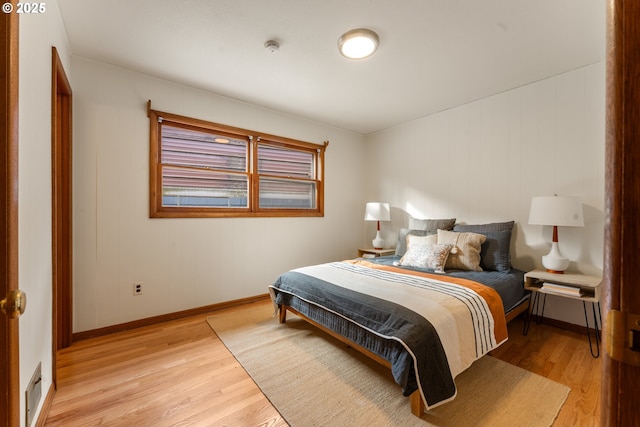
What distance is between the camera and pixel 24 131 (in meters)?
1.22

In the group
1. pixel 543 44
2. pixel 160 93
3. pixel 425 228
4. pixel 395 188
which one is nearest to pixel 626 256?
pixel 543 44

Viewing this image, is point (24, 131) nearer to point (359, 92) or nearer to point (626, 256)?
point (626, 256)

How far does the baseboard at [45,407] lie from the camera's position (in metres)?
1.44

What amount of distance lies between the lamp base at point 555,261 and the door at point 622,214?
8.71 ft

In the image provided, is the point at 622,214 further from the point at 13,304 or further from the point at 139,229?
the point at 139,229

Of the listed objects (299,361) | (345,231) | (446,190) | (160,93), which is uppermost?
(160,93)

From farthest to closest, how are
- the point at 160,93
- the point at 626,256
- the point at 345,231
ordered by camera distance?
the point at 345,231 → the point at 160,93 → the point at 626,256

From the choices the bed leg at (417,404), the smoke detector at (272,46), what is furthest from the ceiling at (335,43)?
the bed leg at (417,404)

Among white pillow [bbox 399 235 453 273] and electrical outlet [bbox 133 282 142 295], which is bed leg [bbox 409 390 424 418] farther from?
electrical outlet [bbox 133 282 142 295]

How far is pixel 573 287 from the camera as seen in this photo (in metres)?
2.29

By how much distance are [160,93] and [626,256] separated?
3485mm

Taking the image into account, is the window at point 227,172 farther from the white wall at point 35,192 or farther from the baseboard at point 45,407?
the baseboard at point 45,407

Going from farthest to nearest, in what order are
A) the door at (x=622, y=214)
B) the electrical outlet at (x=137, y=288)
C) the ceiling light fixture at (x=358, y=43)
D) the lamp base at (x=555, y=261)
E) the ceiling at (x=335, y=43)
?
the electrical outlet at (x=137, y=288) < the lamp base at (x=555, y=261) < the ceiling light fixture at (x=358, y=43) < the ceiling at (x=335, y=43) < the door at (x=622, y=214)

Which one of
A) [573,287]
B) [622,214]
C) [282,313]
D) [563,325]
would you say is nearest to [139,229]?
[282,313]
